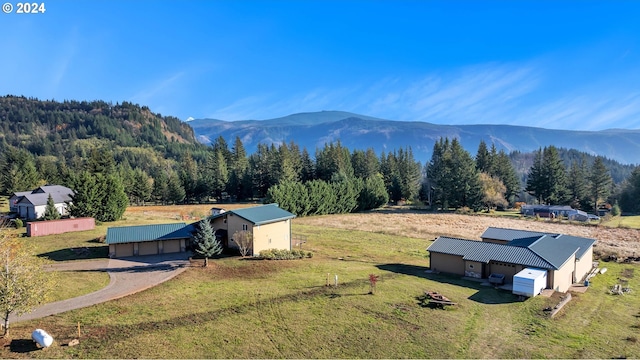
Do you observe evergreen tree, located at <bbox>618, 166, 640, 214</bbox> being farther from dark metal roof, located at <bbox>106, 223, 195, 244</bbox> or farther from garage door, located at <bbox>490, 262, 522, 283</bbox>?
dark metal roof, located at <bbox>106, 223, 195, 244</bbox>

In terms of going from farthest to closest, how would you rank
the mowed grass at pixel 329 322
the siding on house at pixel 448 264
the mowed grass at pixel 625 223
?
the mowed grass at pixel 625 223
the siding on house at pixel 448 264
the mowed grass at pixel 329 322

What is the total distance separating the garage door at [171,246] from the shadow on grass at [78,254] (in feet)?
17.5

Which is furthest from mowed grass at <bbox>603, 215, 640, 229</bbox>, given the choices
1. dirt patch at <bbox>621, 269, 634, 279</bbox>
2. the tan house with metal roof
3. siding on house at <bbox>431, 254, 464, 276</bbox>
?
the tan house with metal roof

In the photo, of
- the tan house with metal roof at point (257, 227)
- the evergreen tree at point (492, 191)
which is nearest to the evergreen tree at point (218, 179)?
the tan house with metal roof at point (257, 227)

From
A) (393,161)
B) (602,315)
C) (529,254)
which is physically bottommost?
(602,315)

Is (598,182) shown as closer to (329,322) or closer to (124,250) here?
(329,322)

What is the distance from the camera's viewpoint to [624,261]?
40.6 metres

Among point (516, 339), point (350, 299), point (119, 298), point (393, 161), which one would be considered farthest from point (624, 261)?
point (393, 161)

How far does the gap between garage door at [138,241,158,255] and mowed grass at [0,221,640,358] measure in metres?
9.61

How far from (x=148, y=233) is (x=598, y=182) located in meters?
94.1

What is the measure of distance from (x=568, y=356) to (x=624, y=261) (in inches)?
1186

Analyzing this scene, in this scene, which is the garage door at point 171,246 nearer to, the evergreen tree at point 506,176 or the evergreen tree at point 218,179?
the evergreen tree at point 218,179

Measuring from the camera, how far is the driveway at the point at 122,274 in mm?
22859

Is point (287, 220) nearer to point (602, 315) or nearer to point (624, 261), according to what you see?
point (602, 315)
